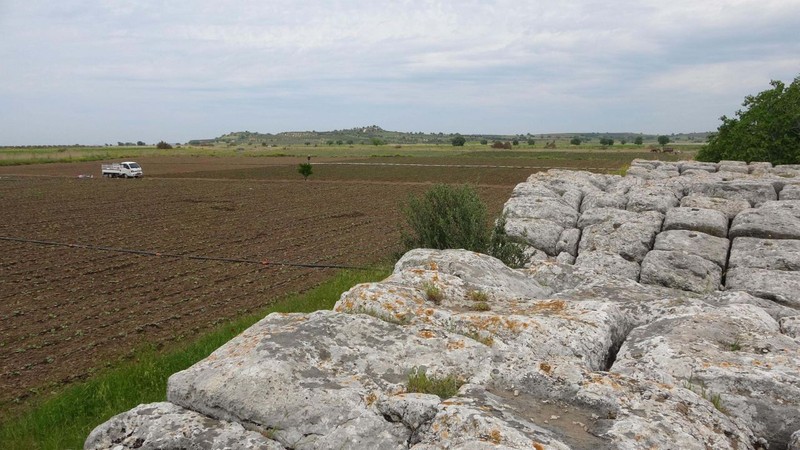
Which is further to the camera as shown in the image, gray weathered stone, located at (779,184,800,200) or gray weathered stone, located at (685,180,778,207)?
gray weathered stone, located at (685,180,778,207)

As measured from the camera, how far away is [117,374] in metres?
9.01

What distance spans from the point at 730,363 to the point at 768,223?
7323mm

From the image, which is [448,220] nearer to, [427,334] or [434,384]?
[427,334]

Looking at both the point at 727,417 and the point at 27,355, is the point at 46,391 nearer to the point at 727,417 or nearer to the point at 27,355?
the point at 27,355

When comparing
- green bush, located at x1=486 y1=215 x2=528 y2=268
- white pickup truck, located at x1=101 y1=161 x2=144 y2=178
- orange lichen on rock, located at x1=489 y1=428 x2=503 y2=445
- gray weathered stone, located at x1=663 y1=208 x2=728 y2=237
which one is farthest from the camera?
white pickup truck, located at x1=101 y1=161 x2=144 y2=178

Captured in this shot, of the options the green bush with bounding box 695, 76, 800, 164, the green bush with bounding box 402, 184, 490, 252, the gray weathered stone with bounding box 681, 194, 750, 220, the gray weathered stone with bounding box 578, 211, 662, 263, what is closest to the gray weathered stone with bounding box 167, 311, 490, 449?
the green bush with bounding box 402, 184, 490, 252

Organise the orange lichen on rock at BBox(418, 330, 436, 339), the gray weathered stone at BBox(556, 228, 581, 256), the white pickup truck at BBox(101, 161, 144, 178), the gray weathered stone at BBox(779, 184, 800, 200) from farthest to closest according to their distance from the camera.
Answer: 1. the white pickup truck at BBox(101, 161, 144, 178)
2. the gray weathered stone at BBox(779, 184, 800, 200)
3. the gray weathered stone at BBox(556, 228, 581, 256)
4. the orange lichen on rock at BBox(418, 330, 436, 339)

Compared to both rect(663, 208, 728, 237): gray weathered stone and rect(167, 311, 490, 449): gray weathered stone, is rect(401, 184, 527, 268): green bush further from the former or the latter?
rect(167, 311, 490, 449): gray weathered stone

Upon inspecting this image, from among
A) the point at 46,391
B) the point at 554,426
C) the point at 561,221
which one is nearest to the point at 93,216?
the point at 46,391

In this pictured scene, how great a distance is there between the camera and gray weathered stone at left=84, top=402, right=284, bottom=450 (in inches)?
131

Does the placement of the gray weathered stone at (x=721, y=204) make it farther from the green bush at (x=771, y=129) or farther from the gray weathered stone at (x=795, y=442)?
Answer: the green bush at (x=771, y=129)

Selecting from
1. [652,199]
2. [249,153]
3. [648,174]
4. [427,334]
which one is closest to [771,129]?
[648,174]

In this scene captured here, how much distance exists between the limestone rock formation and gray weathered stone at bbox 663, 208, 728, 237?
13.8ft

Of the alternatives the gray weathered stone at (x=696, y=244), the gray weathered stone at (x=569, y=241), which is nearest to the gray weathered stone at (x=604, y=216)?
the gray weathered stone at (x=569, y=241)
